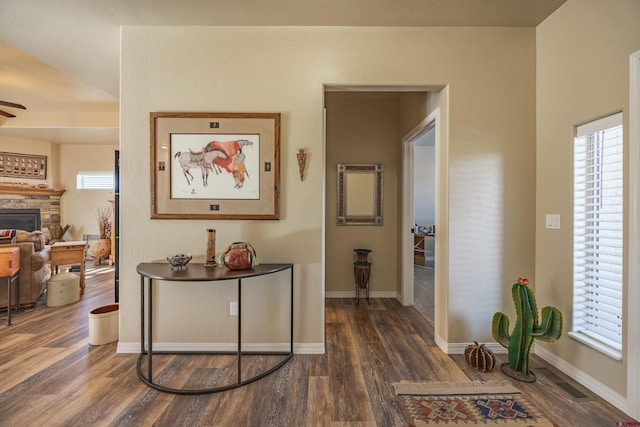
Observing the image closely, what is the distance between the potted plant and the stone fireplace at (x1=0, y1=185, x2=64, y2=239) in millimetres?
916

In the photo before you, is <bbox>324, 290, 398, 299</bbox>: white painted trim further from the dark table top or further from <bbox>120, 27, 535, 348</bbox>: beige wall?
A: the dark table top

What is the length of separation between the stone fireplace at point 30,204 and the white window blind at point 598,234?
906cm

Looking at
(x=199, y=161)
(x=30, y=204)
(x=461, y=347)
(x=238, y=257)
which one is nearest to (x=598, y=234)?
(x=461, y=347)

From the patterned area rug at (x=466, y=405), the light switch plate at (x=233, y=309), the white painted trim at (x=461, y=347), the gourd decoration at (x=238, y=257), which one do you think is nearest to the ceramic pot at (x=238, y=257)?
the gourd decoration at (x=238, y=257)

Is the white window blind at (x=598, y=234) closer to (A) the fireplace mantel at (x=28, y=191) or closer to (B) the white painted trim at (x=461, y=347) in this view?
(B) the white painted trim at (x=461, y=347)

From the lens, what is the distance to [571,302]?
2213 mm

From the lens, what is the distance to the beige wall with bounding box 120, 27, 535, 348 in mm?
2521

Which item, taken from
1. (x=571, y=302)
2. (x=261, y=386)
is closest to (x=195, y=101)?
(x=261, y=386)

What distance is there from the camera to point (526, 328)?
2.15 meters

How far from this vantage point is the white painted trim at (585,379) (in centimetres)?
185

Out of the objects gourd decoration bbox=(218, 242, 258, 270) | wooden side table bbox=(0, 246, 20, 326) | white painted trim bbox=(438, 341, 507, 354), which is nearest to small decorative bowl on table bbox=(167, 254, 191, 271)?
gourd decoration bbox=(218, 242, 258, 270)

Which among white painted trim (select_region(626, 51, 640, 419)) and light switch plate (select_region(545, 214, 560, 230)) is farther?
light switch plate (select_region(545, 214, 560, 230))

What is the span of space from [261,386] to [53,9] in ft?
10.6

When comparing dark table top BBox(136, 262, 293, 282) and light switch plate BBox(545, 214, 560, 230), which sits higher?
light switch plate BBox(545, 214, 560, 230)
